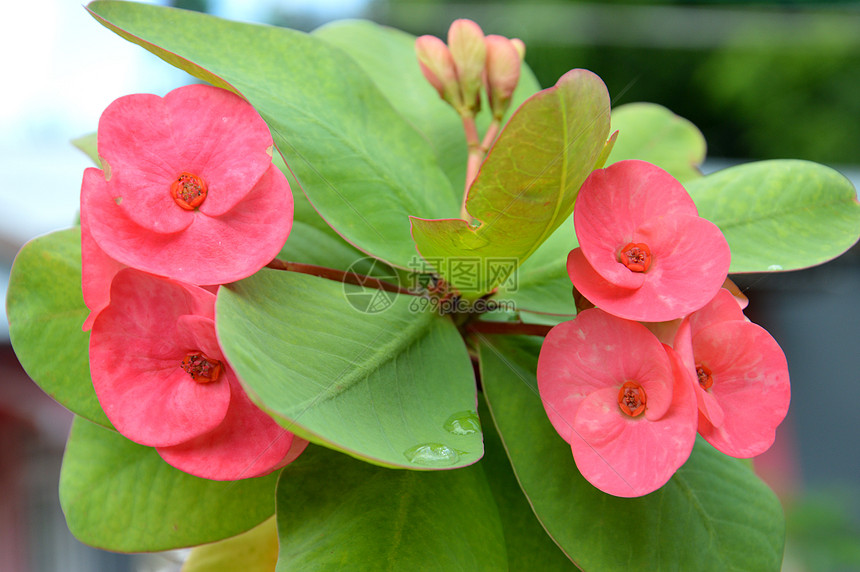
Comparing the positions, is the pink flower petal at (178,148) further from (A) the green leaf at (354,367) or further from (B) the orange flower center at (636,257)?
(B) the orange flower center at (636,257)

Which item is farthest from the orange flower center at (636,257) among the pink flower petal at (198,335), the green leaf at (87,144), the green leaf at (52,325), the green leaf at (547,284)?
the green leaf at (87,144)

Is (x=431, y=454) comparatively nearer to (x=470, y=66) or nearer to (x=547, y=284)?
(x=547, y=284)

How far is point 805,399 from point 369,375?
4326 mm

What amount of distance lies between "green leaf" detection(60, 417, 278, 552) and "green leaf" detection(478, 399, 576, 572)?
16cm

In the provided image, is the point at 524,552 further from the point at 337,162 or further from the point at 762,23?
the point at 762,23

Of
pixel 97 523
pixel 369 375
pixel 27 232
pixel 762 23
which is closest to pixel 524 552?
pixel 369 375

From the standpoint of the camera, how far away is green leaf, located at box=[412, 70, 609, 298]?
0.99ft

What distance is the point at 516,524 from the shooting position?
1.47 ft

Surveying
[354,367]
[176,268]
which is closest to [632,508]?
[354,367]

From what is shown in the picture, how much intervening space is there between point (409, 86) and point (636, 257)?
39 cm

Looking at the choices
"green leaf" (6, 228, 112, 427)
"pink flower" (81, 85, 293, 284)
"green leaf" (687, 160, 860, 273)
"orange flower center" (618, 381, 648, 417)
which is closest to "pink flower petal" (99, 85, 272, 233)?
"pink flower" (81, 85, 293, 284)

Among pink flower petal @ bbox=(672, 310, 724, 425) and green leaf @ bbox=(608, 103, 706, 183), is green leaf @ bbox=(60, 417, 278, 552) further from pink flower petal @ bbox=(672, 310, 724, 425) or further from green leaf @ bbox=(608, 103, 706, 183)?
green leaf @ bbox=(608, 103, 706, 183)

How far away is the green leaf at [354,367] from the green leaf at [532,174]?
0.21 ft

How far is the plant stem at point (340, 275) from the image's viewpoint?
42 centimetres
